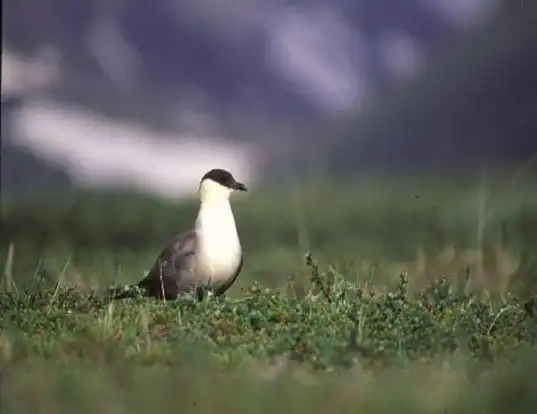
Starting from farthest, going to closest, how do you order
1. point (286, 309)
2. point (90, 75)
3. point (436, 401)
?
1. point (90, 75)
2. point (286, 309)
3. point (436, 401)

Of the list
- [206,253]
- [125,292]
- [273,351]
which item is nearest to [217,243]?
[206,253]

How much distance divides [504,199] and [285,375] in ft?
6.16

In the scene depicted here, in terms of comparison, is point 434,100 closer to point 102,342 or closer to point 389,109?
point 389,109

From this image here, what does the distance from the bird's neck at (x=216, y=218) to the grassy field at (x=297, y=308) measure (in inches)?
9.5

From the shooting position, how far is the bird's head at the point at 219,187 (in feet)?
13.9

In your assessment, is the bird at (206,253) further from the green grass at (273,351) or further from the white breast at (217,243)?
the green grass at (273,351)

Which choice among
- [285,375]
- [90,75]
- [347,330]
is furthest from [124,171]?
[285,375]

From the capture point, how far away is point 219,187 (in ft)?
14.0

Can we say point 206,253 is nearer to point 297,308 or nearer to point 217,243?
point 217,243

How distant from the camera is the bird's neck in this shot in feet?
13.8

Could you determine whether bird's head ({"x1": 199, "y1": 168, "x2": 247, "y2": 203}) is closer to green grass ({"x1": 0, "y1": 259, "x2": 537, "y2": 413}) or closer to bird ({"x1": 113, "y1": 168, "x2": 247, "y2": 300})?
bird ({"x1": 113, "y1": 168, "x2": 247, "y2": 300})

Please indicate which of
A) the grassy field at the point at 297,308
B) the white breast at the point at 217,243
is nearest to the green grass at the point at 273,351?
the grassy field at the point at 297,308

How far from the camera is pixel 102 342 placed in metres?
3.35

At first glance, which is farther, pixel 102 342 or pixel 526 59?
pixel 526 59
